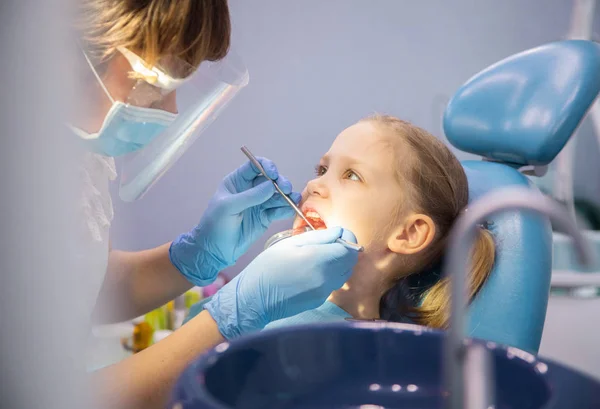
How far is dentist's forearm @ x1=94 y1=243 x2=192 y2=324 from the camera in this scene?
6.17ft

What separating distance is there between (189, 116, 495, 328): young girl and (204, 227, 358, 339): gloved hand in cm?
22

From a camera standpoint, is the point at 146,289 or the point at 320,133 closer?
the point at 146,289

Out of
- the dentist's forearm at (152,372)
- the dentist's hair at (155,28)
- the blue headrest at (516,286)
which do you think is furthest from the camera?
the blue headrest at (516,286)

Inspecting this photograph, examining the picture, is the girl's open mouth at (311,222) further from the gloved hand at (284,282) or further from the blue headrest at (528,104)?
the blue headrest at (528,104)

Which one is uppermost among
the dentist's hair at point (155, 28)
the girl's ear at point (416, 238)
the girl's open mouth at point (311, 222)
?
the dentist's hair at point (155, 28)

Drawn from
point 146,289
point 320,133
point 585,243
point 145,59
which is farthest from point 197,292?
point 585,243

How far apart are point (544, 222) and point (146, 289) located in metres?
1.14

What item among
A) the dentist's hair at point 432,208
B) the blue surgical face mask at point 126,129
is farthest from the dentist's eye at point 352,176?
the blue surgical face mask at point 126,129

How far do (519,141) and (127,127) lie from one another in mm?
1068

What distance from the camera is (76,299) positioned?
0.74 m

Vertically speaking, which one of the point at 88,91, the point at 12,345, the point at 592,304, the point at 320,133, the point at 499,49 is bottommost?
the point at 592,304

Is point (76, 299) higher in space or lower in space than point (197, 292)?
higher

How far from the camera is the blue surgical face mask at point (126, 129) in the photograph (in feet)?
3.98

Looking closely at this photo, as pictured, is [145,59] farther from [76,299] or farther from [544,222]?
[544,222]
